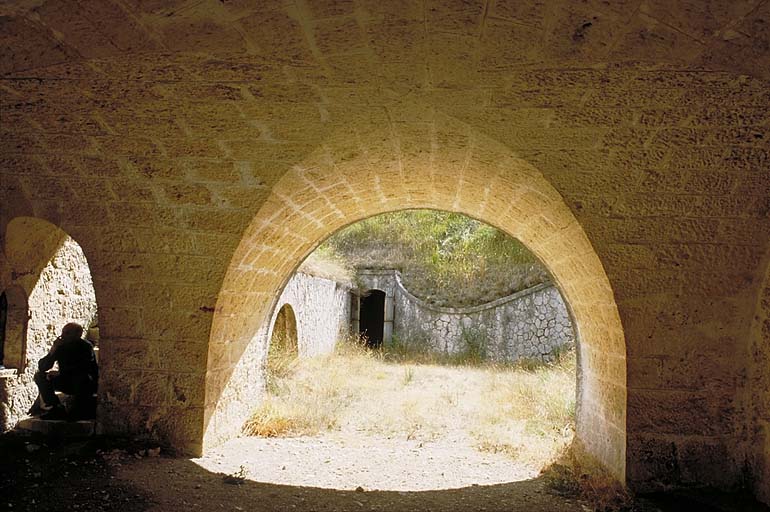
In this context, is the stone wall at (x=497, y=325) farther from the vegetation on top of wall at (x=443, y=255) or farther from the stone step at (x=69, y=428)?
the stone step at (x=69, y=428)

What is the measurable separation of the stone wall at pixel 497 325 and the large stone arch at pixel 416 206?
8.17 meters

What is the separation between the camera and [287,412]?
6.05 meters

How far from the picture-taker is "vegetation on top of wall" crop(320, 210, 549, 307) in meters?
15.5

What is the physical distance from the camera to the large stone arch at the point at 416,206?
3.92 metres

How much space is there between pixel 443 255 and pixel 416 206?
11.4 meters

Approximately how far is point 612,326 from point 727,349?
0.73 metres

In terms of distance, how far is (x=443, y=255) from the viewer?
683 inches

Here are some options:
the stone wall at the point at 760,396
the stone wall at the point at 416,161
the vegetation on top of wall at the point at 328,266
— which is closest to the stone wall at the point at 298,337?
the vegetation on top of wall at the point at 328,266

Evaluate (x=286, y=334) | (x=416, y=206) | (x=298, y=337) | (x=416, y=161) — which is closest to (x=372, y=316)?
(x=298, y=337)

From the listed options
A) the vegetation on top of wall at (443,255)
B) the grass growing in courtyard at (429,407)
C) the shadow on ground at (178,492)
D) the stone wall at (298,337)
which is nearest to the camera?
the shadow on ground at (178,492)

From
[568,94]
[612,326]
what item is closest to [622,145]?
[568,94]

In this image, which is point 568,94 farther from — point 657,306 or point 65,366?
point 65,366

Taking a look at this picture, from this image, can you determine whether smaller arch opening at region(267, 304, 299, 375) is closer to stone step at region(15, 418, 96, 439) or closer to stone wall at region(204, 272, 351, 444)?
stone wall at region(204, 272, 351, 444)

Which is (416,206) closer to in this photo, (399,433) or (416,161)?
(416,161)
